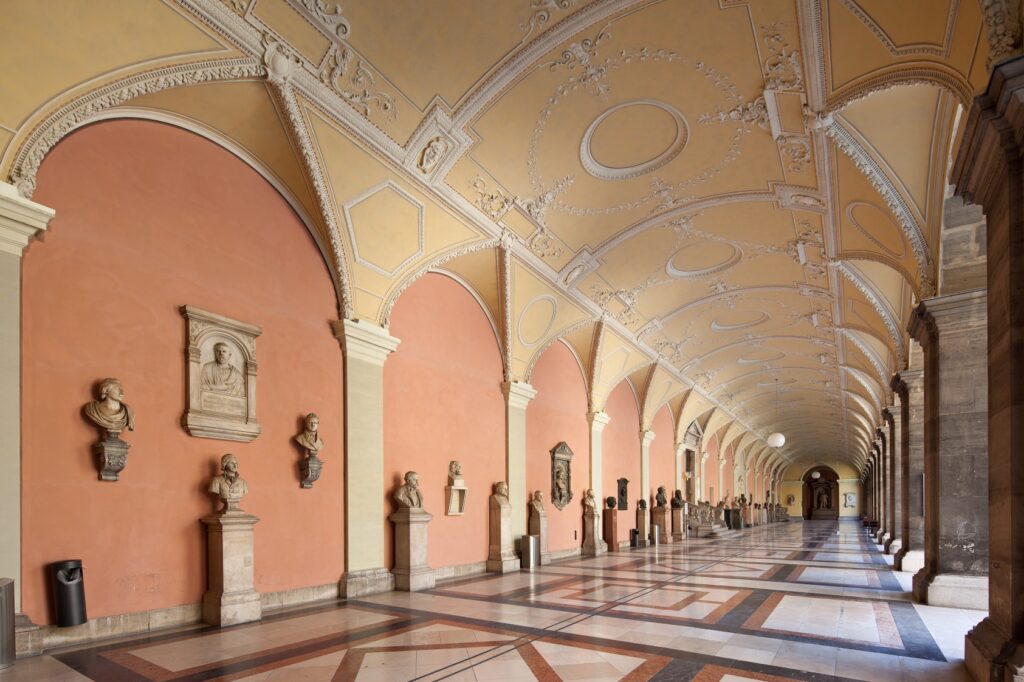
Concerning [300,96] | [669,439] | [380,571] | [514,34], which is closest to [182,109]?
[300,96]

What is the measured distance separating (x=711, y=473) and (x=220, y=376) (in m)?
29.9

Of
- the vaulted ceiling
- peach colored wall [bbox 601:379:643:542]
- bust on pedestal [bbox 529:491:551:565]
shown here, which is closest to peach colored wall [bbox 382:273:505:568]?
the vaulted ceiling

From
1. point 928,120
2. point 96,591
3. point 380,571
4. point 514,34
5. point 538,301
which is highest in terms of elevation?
point 514,34

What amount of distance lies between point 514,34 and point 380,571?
305 inches

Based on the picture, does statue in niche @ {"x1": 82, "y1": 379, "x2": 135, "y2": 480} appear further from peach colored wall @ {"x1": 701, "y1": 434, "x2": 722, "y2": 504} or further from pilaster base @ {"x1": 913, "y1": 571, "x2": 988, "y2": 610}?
peach colored wall @ {"x1": 701, "y1": 434, "x2": 722, "y2": 504}

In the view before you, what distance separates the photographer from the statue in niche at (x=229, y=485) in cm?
755

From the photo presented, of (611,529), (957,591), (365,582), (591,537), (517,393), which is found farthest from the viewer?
(611,529)

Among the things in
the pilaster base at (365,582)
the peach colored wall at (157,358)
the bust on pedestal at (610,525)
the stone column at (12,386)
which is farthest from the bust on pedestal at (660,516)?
the stone column at (12,386)

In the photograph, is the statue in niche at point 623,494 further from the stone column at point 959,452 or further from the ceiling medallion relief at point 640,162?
the stone column at point 959,452

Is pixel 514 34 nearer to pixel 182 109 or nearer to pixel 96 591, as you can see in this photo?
pixel 182 109

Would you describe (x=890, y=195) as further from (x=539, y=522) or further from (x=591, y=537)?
(x=591, y=537)

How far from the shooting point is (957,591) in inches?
330

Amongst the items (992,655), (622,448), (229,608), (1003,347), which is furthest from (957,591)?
(622,448)

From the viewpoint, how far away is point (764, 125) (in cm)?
943
